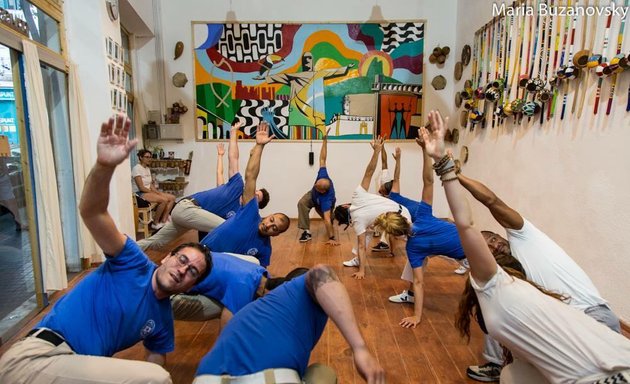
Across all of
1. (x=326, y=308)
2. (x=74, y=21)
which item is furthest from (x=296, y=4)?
(x=326, y=308)

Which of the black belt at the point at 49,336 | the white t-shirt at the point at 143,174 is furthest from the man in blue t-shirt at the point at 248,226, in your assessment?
the white t-shirt at the point at 143,174

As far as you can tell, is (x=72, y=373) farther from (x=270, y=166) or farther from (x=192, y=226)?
(x=270, y=166)

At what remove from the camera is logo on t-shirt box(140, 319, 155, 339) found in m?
1.75

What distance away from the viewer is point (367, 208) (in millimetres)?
3943

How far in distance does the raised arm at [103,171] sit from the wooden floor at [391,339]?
51.5 inches

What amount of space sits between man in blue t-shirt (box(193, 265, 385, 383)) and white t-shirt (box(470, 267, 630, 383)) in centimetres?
48

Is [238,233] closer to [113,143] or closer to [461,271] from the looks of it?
[113,143]

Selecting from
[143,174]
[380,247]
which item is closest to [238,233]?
[380,247]

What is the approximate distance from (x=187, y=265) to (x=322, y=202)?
406 centimetres

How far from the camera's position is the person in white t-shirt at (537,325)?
49.1 inches

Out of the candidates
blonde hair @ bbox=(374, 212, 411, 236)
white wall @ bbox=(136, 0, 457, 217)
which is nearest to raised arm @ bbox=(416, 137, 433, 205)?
blonde hair @ bbox=(374, 212, 411, 236)

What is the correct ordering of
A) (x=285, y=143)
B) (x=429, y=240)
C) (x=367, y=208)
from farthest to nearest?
(x=285, y=143), (x=367, y=208), (x=429, y=240)

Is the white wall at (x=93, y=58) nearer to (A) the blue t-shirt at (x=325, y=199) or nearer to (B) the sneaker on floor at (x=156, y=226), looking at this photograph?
(B) the sneaker on floor at (x=156, y=226)

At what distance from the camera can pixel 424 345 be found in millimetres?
2775
